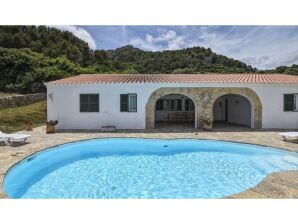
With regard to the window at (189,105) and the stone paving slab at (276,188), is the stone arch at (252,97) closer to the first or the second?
the window at (189,105)

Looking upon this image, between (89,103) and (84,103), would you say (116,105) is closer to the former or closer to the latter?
(89,103)

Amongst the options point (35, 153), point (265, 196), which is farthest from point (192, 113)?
point (265, 196)

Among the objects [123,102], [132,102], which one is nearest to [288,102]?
[132,102]

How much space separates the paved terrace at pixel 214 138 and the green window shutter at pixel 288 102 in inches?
96.3

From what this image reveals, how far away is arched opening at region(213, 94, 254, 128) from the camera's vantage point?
1994cm

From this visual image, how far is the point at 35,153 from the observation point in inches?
428

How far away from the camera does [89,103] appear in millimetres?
17422

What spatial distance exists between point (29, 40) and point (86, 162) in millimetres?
47408

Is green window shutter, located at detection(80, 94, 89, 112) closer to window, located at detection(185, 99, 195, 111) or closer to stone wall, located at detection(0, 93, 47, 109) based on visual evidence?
stone wall, located at detection(0, 93, 47, 109)

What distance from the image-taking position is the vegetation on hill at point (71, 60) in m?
34.0

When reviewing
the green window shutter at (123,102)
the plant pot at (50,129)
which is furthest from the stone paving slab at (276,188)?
the plant pot at (50,129)

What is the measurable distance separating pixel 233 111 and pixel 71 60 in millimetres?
35902

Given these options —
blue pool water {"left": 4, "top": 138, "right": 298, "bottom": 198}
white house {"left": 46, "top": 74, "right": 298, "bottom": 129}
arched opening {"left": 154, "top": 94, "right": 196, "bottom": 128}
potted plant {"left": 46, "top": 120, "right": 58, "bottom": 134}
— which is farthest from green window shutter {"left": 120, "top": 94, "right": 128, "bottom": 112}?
arched opening {"left": 154, "top": 94, "right": 196, "bottom": 128}

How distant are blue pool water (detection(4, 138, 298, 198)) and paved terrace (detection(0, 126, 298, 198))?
0.54m
